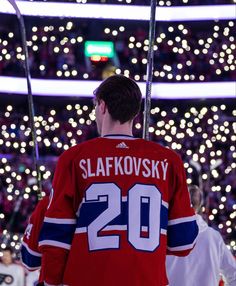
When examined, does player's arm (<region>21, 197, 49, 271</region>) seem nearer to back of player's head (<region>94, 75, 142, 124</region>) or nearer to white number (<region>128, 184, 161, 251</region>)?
white number (<region>128, 184, 161, 251</region>)

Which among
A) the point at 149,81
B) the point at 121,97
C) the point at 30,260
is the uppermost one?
the point at 121,97

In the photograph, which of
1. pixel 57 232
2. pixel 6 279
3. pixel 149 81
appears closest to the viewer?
pixel 57 232

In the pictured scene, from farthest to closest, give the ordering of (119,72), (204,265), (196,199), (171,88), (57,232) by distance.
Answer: (171,88) → (119,72) → (196,199) → (204,265) → (57,232)

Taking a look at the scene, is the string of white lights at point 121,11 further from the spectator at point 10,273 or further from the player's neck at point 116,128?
the player's neck at point 116,128

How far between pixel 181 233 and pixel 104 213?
307 mm

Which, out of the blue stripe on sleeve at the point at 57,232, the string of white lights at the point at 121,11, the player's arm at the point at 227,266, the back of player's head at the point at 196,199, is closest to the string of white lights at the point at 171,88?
the string of white lights at the point at 121,11

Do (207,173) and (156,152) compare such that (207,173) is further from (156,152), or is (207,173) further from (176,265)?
(156,152)

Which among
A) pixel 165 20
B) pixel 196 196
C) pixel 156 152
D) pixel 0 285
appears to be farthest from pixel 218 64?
pixel 156 152

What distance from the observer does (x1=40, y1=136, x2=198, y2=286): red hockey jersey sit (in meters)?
3.07

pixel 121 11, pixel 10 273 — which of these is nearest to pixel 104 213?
pixel 10 273

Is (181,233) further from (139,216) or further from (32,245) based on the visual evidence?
(32,245)

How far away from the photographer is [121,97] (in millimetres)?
3174

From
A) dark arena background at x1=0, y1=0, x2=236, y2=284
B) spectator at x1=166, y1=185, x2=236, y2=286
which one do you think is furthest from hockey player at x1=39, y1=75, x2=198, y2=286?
dark arena background at x1=0, y1=0, x2=236, y2=284

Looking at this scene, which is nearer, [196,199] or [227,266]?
[227,266]
